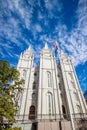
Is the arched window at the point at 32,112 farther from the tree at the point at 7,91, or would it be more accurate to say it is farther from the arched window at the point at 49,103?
the tree at the point at 7,91

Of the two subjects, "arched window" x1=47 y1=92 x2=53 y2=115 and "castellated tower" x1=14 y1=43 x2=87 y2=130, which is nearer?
"castellated tower" x1=14 y1=43 x2=87 y2=130

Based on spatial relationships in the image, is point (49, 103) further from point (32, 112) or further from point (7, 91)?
point (7, 91)

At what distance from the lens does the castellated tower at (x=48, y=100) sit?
15504 millimetres

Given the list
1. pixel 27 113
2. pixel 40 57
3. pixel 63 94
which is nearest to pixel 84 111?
pixel 63 94

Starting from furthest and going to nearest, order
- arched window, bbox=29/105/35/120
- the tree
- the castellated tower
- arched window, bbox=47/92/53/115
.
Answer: arched window, bbox=29/105/35/120 → arched window, bbox=47/92/53/115 → the castellated tower → the tree

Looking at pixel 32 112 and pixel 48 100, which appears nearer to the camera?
pixel 32 112

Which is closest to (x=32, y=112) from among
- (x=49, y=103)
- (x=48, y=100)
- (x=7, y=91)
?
(x=49, y=103)

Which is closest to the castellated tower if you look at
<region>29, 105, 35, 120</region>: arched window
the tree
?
<region>29, 105, 35, 120</region>: arched window

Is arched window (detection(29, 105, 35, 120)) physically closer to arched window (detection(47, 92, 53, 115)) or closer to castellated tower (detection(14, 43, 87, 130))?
castellated tower (detection(14, 43, 87, 130))

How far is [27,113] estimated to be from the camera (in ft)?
59.4

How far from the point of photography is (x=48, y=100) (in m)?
19.9

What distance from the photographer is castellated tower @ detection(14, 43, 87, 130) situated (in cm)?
1550

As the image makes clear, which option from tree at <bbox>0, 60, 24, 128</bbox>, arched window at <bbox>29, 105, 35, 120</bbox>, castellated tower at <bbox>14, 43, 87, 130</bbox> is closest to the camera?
tree at <bbox>0, 60, 24, 128</bbox>

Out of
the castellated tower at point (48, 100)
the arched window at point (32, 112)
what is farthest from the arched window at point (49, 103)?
the arched window at point (32, 112)
